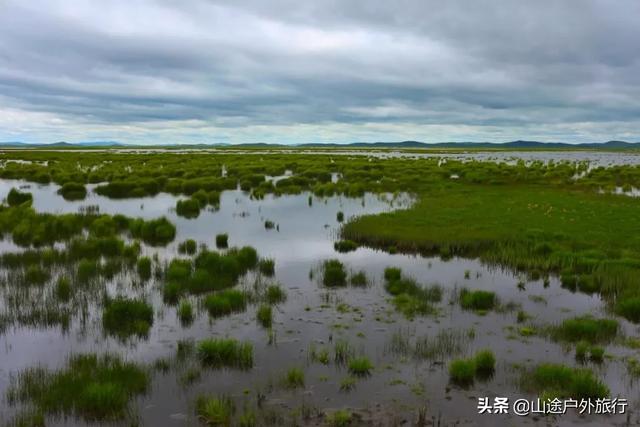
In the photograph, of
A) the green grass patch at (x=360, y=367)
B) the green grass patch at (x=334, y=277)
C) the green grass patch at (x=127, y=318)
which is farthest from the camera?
the green grass patch at (x=334, y=277)

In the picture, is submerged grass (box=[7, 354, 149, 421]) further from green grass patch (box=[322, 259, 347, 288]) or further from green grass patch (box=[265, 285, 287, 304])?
green grass patch (box=[322, 259, 347, 288])

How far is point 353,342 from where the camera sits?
10844 millimetres

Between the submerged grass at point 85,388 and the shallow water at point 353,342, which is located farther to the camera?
the shallow water at point 353,342

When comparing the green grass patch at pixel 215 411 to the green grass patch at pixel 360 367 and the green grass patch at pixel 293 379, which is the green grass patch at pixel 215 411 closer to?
the green grass patch at pixel 293 379

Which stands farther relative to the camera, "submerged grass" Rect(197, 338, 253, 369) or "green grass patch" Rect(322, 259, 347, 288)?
"green grass patch" Rect(322, 259, 347, 288)

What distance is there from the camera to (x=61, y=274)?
611 inches

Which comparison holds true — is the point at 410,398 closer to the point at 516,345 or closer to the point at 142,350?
the point at 516,345

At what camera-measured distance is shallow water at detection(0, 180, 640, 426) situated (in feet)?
27.6

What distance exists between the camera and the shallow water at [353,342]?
8.41m

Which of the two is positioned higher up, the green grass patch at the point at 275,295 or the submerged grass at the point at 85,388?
the green grass patch at the point at 275,295

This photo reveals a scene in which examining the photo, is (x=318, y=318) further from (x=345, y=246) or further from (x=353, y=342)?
(x=345, y=246)

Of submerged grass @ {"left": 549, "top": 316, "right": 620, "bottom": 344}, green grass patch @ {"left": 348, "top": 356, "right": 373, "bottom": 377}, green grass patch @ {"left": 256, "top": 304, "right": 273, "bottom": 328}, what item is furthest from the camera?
green grass patch @ {"left": 256, "top": 304, "right": 273, "bottom": 328}

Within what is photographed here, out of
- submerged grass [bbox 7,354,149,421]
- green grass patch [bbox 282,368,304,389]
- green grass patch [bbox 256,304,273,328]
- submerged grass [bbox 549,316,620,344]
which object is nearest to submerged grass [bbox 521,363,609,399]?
submerged grass [bbox 549,316,620,344]

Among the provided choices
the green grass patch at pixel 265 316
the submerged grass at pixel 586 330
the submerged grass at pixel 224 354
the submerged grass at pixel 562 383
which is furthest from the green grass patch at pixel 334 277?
the submerged grass at pixel 562 383
